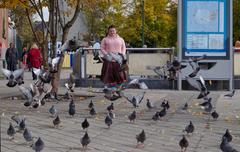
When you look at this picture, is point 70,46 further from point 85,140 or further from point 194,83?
point 85,140

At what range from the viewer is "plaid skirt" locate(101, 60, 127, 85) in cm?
1306

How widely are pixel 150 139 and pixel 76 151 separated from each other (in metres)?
1.45

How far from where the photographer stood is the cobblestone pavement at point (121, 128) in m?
7.53

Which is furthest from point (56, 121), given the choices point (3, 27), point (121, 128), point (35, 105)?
point (3, 27)

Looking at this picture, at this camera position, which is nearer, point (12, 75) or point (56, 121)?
point (56, 121)

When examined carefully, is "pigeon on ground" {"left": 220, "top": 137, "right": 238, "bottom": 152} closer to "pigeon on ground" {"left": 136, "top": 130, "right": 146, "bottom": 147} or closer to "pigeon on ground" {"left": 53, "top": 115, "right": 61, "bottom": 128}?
"pigeon on ground" {"left": 136, "top": 130, "right": 146, "bottom": 147}

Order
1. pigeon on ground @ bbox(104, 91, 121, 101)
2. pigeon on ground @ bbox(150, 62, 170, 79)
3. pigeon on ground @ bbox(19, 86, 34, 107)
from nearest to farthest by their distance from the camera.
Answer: pigeon on ground @ bbox(19, 86, 34, 107) < pigeon on ground @ bbox(104, 91, 121, 101) < pigeon on ground @ bbox(150, 62, 170, 79)

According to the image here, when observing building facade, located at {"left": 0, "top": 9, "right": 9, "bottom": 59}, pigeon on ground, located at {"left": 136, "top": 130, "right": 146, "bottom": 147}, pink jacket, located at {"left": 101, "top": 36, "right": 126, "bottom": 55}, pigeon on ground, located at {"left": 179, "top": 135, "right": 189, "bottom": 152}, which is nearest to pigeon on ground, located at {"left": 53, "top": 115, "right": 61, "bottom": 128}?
pigeon on ground, located at {"left": 136, "top": 130, "right": 146, "bottom": 147}

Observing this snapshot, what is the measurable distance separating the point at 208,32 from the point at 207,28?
0.13 meters

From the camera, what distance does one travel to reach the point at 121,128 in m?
9.20

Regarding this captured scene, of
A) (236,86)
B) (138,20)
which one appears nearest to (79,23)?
(138,20)

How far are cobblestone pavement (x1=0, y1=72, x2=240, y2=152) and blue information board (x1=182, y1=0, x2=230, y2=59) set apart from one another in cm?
425

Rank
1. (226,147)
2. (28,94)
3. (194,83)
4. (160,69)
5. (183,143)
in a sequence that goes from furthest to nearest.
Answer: (160,69), (194,83), (28,94), (183,143), (226,147)

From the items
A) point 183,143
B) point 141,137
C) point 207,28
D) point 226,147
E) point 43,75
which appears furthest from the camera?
point 207,28
